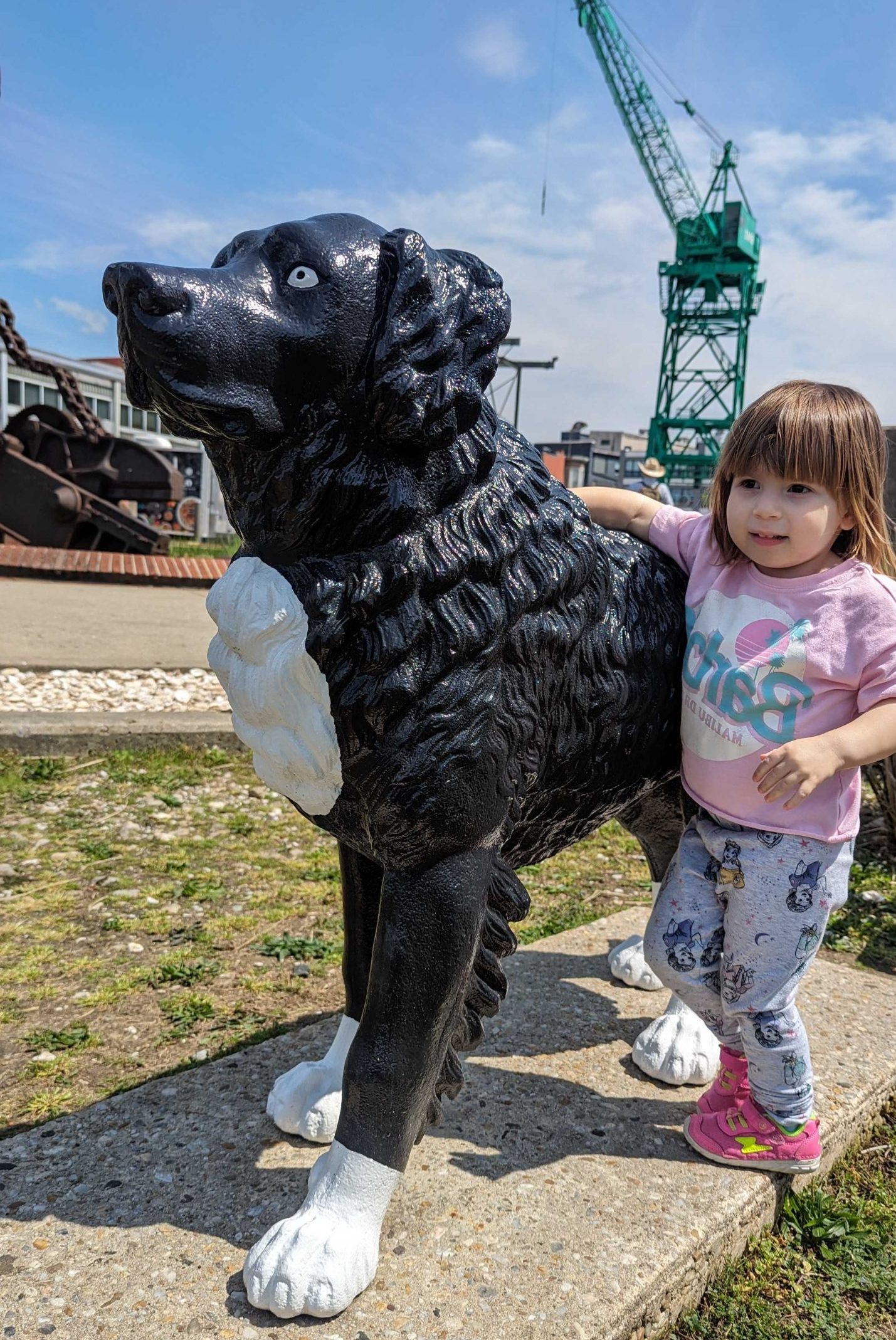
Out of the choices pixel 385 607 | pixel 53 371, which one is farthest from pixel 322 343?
pixel 53 371

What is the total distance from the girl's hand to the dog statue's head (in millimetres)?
729

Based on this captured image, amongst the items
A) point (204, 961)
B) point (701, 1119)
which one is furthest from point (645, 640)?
point (204, 961)

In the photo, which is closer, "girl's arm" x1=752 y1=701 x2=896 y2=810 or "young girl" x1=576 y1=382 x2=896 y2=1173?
"girl's arm" x1=752 y1=701 x2=896 y2=810

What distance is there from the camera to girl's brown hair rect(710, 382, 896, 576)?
5.42ft

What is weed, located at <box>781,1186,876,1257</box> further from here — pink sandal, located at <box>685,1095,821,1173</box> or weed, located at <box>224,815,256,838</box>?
weed, located at <box>224,815,256,838</box>

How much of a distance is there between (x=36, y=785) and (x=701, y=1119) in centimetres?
354

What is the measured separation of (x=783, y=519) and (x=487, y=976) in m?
0.94

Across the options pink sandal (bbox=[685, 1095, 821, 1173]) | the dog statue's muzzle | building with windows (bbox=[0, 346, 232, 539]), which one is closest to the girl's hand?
pink sandal (bbox=[685, 1095, 821, 1173])

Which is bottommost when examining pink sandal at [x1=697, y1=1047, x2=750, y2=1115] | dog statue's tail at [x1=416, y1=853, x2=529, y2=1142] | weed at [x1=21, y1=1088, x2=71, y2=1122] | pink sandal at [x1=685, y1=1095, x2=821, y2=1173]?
weed at [x1=21, y1=1088, x2=71, y2=1122]

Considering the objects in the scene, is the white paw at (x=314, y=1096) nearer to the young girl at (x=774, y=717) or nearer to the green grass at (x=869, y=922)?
the young girl at (x=774, y=717)

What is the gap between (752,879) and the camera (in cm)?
180

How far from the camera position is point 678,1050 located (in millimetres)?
2295

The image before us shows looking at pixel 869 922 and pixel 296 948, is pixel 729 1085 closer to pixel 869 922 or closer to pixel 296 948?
pixel 296 948

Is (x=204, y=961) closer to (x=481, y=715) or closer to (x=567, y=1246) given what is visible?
(x=567, y=1246)
